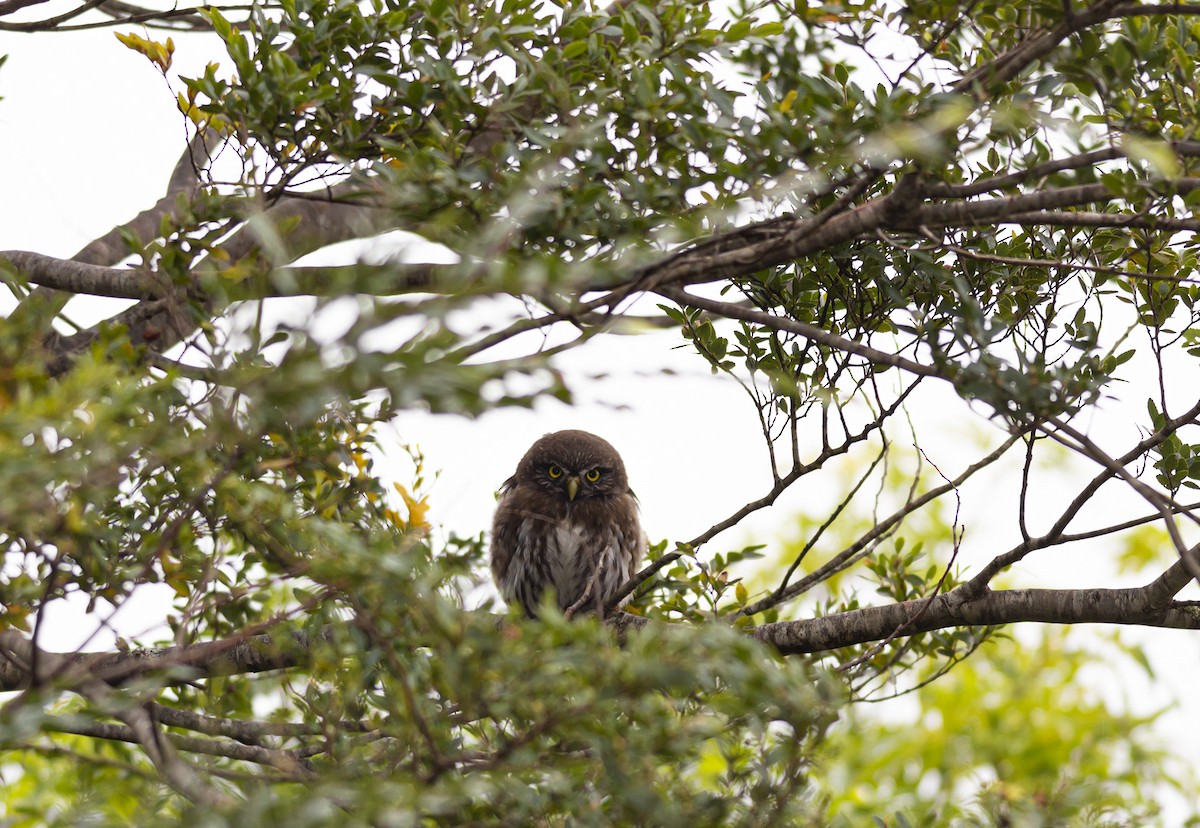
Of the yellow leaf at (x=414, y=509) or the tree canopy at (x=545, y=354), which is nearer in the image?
the tree canopy at (x=545, y=354)

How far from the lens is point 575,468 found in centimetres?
591

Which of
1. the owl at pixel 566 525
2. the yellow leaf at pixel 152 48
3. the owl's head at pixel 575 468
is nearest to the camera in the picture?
the yellow leaf at pixel 152 48

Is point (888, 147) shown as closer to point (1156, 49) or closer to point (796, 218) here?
point (796, 218)

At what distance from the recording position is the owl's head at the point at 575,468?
5.92 meters

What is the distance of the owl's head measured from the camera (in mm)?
5922

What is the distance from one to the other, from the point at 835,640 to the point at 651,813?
1.92 m

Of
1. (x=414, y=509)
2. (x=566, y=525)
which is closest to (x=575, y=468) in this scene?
(x=566, y=525)

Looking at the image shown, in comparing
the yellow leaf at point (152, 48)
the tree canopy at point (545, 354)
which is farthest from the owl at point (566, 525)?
the yellow leaf at point (152, 48)

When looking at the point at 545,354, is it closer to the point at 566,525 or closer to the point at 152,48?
the point at 152,48

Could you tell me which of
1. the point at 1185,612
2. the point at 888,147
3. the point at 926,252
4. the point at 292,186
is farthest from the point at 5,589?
the point at 1185,612

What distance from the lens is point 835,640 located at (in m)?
3.78

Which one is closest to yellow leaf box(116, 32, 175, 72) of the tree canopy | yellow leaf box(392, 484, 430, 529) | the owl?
the tree canopy

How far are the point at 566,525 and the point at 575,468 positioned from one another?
323 millimetres

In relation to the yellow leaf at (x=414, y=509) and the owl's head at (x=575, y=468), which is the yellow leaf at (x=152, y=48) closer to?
the yellow leaf at (x=414, y=509)
